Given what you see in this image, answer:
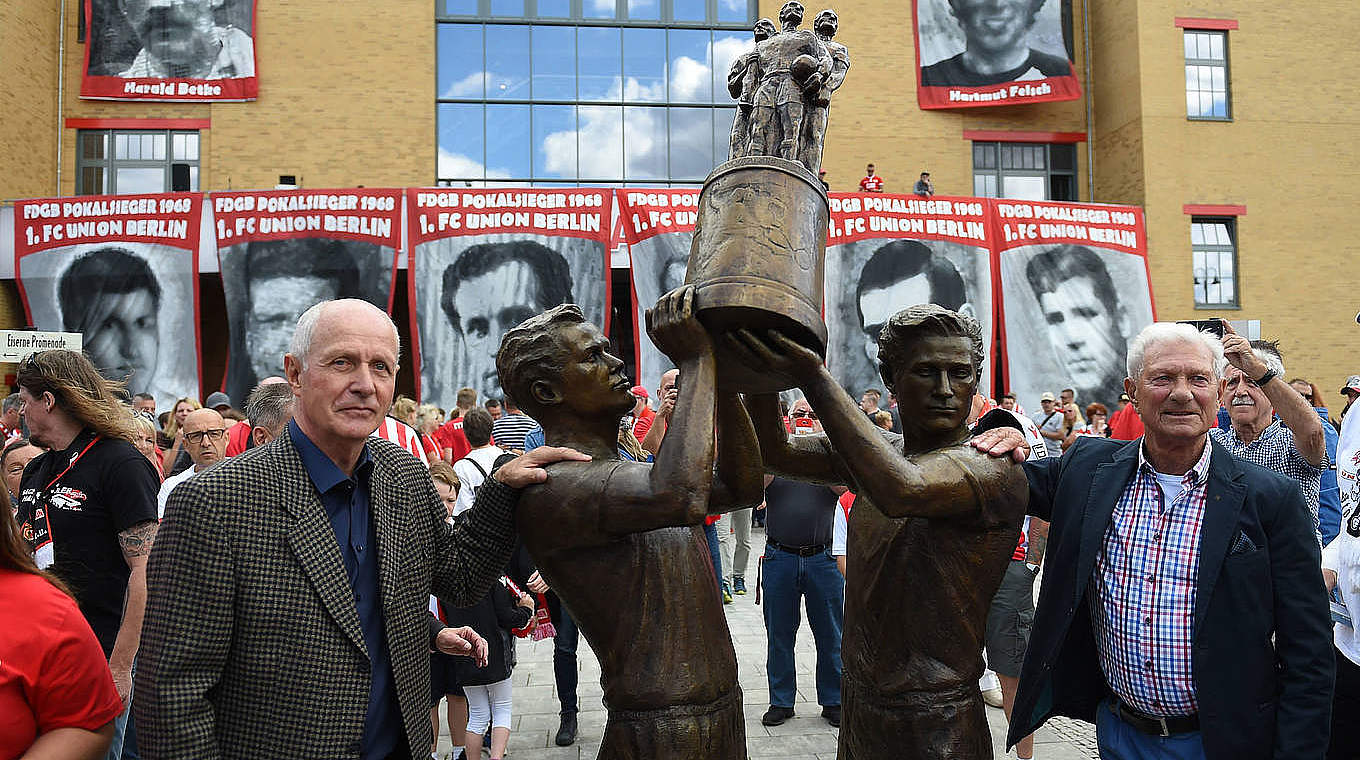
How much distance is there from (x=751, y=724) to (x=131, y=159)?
1881 centimetres

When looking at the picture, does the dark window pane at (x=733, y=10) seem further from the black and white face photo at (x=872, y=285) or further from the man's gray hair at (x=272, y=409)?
the man's gray hair at (x=272, y=409)

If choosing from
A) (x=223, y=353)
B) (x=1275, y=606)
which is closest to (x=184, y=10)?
(x=223, y=353)

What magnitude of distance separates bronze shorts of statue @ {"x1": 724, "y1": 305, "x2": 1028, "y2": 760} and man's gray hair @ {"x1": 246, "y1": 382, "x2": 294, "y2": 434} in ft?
9.23

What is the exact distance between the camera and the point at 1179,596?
2.51 metres

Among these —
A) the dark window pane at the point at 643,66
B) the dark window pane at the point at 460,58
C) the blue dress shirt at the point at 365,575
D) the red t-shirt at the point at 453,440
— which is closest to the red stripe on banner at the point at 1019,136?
the dark window pane at the point at 643,66

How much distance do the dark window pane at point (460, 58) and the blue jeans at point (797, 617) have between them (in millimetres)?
16185

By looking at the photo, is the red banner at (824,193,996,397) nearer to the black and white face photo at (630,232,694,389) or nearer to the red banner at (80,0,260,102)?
the black and white face photo at (630,232,694,389)

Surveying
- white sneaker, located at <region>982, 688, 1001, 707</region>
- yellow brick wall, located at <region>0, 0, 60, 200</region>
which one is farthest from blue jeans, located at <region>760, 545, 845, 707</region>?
yellow brick wall, located at <region>0, 0, 60, 200</region>

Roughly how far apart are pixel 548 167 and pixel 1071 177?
38.8 feet

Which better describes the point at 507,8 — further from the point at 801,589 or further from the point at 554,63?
the point at 801,589

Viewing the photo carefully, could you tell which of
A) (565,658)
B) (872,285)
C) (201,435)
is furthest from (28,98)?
(565,658)

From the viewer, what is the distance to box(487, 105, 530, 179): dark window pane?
1955cm

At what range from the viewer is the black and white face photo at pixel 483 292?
48.7 feet

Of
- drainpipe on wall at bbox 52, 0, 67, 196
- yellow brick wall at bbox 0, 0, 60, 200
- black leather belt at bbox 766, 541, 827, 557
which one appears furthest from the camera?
drainpipe on wall at bbox 52, 0, 67, 196
